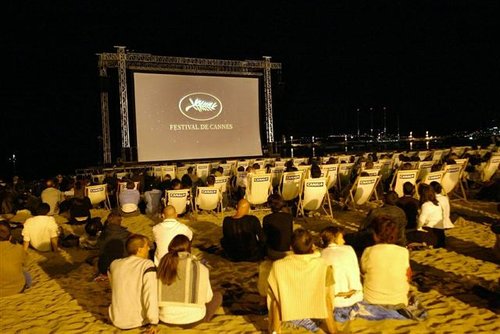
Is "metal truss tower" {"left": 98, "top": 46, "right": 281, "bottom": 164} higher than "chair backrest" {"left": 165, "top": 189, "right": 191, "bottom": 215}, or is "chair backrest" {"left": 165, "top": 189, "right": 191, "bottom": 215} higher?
"metal truss tower" {"left": 98, "top": 46, "right": 281, "bottom": 164}

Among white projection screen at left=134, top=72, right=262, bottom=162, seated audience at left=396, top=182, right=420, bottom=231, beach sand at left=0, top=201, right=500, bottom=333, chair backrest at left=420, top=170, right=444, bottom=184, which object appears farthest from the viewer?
white projection screen at left=134, top=72, right=262, bottom=162

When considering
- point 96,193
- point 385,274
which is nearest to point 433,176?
point 385,274

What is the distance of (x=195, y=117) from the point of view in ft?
56.9

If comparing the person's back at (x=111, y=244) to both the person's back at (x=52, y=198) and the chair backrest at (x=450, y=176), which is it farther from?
the chair backrest at (x=450, y=176)

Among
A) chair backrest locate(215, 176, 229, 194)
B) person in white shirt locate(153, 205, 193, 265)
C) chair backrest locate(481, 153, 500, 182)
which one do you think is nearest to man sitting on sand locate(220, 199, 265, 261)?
person in white shirt locate(153, 205, 193, 265)

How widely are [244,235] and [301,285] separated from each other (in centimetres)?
211

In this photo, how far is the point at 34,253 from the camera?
634 centimetres

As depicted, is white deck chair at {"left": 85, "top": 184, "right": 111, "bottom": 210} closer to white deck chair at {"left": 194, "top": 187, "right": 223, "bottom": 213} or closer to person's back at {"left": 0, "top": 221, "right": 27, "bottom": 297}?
white deck chair at {"left": 194, "top": 187, "right": 223, "bottom": 213}

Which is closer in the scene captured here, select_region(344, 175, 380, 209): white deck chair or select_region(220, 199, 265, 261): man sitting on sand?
select_region(220, 199, 265, 261): man sitting on sand

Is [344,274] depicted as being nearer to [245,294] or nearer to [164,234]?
[245,294]

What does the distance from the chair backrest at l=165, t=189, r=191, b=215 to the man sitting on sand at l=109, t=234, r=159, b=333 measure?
4214 millimetres

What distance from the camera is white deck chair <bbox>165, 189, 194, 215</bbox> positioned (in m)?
7.64

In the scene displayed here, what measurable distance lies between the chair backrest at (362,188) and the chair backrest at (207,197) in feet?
7.55

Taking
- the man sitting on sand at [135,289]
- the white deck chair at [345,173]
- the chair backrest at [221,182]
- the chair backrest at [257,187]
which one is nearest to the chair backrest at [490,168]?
the white deck chair at [345,173]
